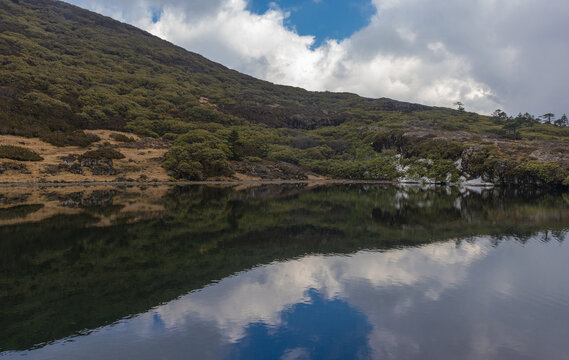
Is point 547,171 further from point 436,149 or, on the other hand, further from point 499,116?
point 499,116

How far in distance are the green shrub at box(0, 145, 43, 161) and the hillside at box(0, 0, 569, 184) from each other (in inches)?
8.8

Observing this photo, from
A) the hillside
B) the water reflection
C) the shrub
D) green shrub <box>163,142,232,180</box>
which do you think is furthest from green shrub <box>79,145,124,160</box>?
the water reflection

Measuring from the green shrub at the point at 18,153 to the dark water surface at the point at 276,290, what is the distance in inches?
1376

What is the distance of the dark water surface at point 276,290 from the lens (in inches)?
328

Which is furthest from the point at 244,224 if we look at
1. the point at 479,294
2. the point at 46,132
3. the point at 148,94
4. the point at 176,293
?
the point at 148,94

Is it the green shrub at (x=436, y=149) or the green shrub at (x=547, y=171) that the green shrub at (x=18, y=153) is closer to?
the green shrub at (x=436, y=149)

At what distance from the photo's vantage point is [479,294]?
471 inches

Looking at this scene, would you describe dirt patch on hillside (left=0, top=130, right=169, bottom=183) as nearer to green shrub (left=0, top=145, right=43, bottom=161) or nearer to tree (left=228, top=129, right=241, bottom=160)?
green shrub (left=0, top=145, right=43, bottom=161)

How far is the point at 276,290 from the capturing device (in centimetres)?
1212

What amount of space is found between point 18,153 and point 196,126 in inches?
1744

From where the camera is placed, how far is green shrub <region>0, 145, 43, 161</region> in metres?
49.7

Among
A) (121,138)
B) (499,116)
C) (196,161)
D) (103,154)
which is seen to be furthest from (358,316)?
(499,116)

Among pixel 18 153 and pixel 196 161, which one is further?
pixel 196 161

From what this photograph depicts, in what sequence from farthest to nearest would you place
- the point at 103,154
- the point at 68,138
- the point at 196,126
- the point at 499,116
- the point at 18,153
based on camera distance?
the point at 499,116
the point at 196,126
the point at 68,138
the point at 103,154
the point at 18,153
